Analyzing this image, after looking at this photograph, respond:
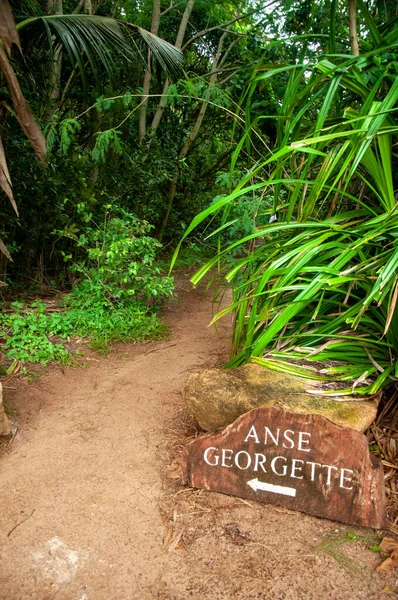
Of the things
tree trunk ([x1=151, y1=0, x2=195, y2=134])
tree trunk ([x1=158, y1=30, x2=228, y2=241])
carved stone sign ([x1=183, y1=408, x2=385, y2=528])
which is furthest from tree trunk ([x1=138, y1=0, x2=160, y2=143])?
carved stone sign ([x1=183, y1=408, x2=385, y2=528])

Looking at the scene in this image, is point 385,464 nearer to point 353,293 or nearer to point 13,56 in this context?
point 353,293

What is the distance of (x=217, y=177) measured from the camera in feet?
15.4

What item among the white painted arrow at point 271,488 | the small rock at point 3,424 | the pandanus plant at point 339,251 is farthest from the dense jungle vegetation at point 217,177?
the small rock at point 3,424

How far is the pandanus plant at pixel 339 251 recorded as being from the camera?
6.47 feet

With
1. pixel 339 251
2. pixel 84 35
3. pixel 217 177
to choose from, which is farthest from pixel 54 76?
pixel 339 251

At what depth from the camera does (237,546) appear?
180cm

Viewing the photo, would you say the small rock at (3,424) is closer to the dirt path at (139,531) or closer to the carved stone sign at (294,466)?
the dirt path at (139,531)

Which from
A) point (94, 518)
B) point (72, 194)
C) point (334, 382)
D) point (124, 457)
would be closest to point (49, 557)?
point (94, 518)

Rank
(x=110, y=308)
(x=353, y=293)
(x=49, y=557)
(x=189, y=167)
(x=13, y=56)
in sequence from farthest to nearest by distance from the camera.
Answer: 1. (x=189, y=167)
2. (x=110, y=308)
3. (x=13, y=56)
4. (x=353, y=293)
5. (x=49, y=557)

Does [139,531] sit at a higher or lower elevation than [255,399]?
lower

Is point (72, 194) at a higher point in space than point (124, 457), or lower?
higher

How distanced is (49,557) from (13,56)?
3.69m

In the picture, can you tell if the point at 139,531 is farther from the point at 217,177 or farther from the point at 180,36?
the point at 180,36

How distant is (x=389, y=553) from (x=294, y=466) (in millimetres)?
447
